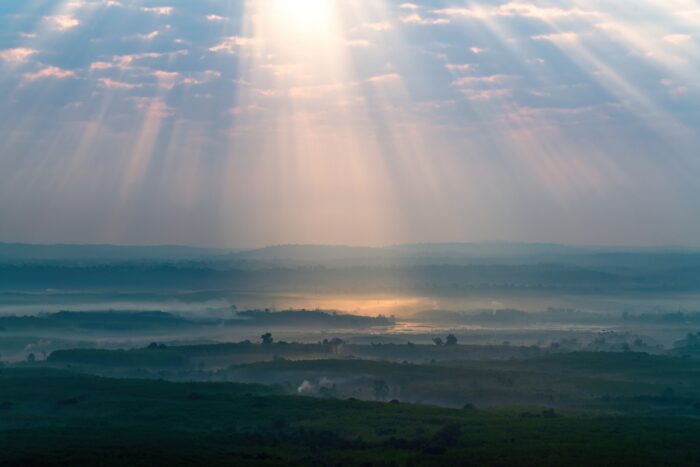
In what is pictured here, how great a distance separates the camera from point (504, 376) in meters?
123

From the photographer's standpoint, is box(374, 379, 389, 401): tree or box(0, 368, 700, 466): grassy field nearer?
box(0, 368, 700, 466): grassy field

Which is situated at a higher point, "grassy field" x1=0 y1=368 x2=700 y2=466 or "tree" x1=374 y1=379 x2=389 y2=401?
"grassy field" x1=0 y1=368 x2=700 y2=466

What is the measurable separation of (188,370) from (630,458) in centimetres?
8551

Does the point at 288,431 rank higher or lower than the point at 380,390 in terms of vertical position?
higher

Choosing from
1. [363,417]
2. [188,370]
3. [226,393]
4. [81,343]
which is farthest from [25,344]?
[363,417]

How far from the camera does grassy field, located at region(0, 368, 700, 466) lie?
7150 centimetres

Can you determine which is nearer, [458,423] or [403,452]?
[403,452]

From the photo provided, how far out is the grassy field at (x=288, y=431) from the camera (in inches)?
2815

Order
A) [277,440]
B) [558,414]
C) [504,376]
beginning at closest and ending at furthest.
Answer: [277,440]
[558,414]
[504,376]

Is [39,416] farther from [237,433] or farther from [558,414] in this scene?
[558,414]

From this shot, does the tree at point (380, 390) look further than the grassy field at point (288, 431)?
Yes

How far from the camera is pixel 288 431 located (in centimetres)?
8681

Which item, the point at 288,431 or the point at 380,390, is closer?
the point at 288,431

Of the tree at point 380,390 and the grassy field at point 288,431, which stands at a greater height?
the grassy field at point 288,431
